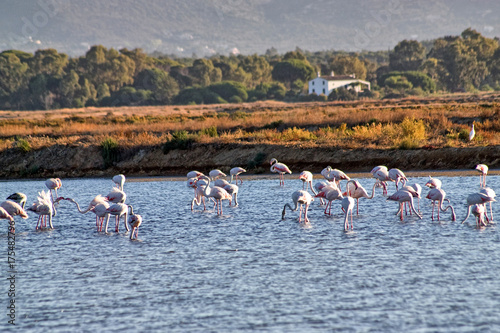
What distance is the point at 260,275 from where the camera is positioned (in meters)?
10.6

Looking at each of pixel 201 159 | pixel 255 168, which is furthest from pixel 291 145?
pixel 201 159

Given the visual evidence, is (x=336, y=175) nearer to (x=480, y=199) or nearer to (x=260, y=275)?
(x=480, y=199)

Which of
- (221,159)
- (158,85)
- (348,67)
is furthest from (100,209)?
(348,67)

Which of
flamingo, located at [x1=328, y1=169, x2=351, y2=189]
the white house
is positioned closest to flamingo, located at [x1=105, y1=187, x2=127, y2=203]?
flamingo, located at [x1=328, y1=169, x2=351, y2=189]

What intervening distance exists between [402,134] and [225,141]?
7958 millimetres

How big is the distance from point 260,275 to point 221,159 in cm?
1816

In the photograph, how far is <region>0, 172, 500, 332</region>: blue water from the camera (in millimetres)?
8398

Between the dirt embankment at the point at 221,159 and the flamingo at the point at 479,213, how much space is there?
10185mm

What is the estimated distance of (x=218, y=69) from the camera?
13588 centimetres

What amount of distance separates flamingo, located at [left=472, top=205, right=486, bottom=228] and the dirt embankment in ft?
33.4

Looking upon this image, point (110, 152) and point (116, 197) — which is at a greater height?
point (110, 152)

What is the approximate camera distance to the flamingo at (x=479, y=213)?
1370cm

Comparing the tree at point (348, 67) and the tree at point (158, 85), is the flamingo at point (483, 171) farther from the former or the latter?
the tree at point (348, 67)

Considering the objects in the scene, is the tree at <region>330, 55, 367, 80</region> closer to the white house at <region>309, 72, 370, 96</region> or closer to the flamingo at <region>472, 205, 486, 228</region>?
the white house at <region>309, 72, 370, 96</region>
